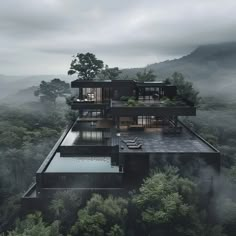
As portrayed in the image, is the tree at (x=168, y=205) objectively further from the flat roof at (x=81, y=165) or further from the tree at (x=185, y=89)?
the tree at (x=185, y=89)

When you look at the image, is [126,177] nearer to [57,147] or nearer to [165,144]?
[165,144]

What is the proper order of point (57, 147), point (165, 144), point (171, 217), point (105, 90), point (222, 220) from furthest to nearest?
point (105, 90), point (57, 147), point (165, 144), point (222, 220), point (171, 217)

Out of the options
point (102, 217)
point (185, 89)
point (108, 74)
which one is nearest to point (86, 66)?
point (108, 74)

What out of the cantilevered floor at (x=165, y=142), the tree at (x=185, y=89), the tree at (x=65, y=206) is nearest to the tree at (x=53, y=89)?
the tree at (x=185, y=89)

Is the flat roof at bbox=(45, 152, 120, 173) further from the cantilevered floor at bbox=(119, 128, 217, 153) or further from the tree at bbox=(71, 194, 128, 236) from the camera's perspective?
the tree at bbox=(71, 194, 128, 236)

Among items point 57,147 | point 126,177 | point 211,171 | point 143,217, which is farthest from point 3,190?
point 211,171

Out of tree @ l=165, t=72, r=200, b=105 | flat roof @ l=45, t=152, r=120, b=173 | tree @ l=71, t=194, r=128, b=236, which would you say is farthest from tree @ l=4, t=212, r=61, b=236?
tree @ l=165, t=72, r=200, b=105

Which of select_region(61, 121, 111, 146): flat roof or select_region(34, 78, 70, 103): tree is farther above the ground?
select_region(34, 78, 70, 103): tree
